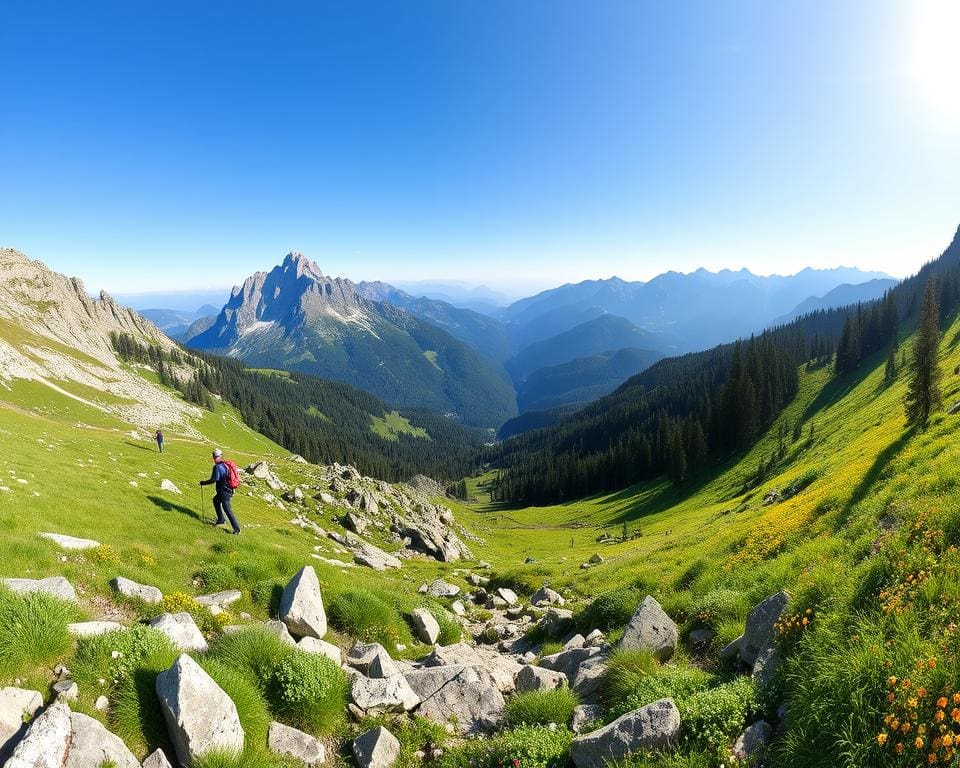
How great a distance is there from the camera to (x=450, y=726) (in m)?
9.19

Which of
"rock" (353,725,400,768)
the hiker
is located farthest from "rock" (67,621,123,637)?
the hiker

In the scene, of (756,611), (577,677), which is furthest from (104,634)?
(756,611)

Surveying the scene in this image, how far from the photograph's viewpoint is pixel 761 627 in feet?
30.5

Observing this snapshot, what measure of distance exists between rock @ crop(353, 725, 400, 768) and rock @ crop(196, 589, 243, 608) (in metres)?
6.68

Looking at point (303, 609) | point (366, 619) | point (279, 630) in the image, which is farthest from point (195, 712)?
point (366, 619)

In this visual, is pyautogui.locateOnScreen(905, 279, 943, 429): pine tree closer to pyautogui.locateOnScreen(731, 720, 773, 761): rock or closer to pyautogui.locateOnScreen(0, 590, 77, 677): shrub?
pyautogui.locateOnScreen(731, 720, 773, 761): rock

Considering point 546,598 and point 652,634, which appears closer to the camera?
point 652,634

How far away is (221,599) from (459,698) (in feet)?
25.3

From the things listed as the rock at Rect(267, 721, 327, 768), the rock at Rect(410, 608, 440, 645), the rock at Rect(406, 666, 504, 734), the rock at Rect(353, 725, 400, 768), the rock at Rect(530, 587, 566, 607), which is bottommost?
the rock at Rect(530, 587, 566, 607)

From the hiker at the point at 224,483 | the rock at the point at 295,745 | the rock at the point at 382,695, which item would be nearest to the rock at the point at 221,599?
the rock at the point at 382,695

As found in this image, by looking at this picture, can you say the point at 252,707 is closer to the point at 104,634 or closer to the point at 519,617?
the point at 104,634

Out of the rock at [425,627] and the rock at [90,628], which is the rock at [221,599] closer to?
the rock at [90,628]

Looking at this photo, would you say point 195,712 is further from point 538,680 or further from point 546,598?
point 546,598

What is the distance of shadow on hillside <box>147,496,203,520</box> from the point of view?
21672mm
